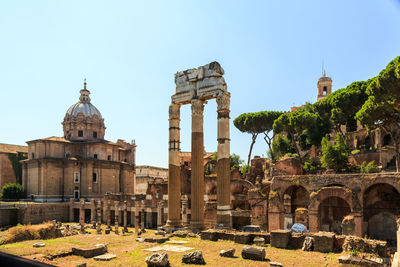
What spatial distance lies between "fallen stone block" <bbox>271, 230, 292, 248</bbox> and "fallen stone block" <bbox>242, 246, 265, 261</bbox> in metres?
1.45

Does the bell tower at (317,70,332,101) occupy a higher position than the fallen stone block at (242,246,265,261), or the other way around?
the bell tower at (317,70,332,101)

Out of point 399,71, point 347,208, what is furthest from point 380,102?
point 347,208

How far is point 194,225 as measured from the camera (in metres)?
14.1

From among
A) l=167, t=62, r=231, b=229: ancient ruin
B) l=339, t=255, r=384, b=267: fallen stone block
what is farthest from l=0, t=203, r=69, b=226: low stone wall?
l=339, t=255, r=384, b=267: fallen stone block

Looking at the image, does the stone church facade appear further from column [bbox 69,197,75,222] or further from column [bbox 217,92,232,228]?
column [bbox 217,92,232,228]

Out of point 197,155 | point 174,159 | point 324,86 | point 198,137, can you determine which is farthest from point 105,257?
point 324,86

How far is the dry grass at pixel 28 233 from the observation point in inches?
579

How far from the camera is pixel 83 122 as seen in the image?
1658 inches

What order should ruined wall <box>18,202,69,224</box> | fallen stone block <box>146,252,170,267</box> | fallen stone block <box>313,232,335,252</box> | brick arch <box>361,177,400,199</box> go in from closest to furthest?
fallen stone block <box>146,252,170,267</box>
fallen stone block <box>313,232,335,252</box>
brick arch <box>361,177,400,199</box>
ruined wall <box>18,202,69,224</box>

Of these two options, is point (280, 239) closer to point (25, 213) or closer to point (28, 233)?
point (28, 233)

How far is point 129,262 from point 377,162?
1128 inches

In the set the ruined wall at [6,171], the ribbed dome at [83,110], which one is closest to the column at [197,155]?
the ribbed dome at [83,110]

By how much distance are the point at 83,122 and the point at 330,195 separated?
1256 inches

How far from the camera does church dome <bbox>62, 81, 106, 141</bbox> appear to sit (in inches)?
1653
